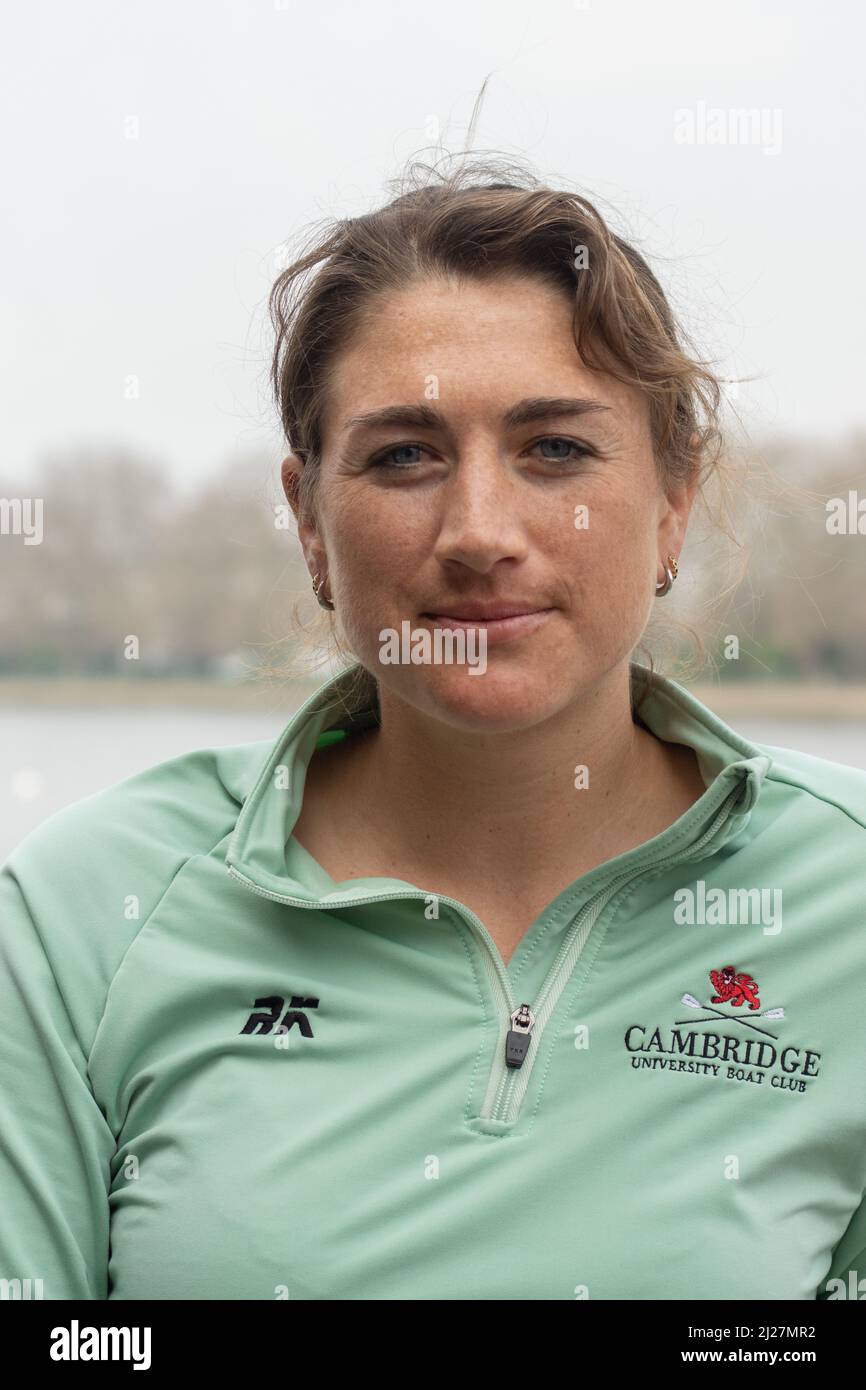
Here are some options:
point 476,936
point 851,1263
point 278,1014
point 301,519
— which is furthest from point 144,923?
point 851,1263

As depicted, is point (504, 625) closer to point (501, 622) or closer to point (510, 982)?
point (501, 622)

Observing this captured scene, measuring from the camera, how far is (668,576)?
4.08 ft

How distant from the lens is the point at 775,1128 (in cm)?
105

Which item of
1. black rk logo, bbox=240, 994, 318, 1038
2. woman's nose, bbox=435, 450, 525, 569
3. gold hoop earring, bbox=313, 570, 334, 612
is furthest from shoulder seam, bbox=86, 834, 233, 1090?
woman's nose, bbox=435, 450, 525, 569

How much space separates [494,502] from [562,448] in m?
0.08

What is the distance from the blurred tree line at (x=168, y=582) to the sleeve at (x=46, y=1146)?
61cm

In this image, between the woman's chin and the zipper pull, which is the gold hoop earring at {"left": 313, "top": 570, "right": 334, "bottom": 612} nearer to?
→ the woman's chin

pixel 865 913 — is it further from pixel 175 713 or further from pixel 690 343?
pixel 175 713

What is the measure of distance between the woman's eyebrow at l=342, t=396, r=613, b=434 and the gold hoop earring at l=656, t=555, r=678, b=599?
0.17m

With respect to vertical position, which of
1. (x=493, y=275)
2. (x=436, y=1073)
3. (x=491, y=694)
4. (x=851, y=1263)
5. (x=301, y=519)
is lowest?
(x=851, y=1263)

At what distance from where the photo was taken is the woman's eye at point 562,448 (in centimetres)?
110

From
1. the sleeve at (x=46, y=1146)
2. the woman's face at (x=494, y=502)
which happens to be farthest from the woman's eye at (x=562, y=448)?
the sleeve at (x=46, y=1146)

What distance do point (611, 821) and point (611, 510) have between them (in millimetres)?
275
